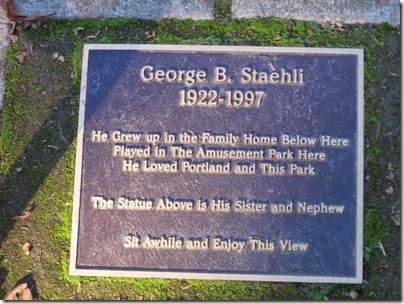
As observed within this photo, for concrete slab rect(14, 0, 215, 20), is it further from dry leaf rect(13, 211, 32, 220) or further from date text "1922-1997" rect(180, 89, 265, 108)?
dry leaf rect(13, 211, 32, 220)

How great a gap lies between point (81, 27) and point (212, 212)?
1579 mm

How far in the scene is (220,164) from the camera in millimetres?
3133

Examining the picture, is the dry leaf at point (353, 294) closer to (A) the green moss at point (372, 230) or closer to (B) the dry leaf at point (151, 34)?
(A) the green moss at point (372, 230)

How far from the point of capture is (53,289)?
316 cm

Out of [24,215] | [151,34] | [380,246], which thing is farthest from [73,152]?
[380,246]

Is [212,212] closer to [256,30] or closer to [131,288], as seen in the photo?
[131,288]

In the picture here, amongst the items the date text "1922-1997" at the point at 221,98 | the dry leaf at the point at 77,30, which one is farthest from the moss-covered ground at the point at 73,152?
the date text "1922-1997" at the point at 221,98

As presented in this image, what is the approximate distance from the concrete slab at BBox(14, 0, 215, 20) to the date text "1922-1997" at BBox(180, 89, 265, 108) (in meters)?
0.57

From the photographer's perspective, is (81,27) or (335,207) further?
(81,27)

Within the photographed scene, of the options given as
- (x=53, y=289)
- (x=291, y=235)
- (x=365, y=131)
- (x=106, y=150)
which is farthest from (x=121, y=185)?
(x=365, y=131)

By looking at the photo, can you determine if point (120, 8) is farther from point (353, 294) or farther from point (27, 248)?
point (353, 294)

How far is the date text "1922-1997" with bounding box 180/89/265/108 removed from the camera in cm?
319

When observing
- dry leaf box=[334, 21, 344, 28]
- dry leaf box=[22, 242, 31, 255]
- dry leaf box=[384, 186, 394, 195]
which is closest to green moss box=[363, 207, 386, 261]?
dry leaf box=[384, 186, 394, 195]

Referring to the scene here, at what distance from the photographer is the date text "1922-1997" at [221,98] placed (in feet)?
10.5
